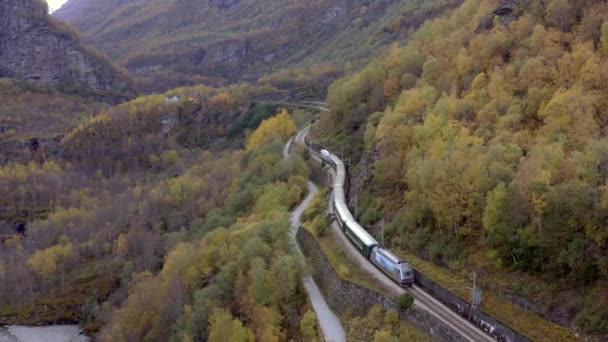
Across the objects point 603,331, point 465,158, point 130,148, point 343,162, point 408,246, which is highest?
point 465,158

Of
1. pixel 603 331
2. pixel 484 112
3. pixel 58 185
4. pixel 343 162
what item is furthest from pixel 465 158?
pixel 58 185

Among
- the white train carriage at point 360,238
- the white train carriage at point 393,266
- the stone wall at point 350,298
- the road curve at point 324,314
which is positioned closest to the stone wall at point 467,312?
the stone wall at point 350,298

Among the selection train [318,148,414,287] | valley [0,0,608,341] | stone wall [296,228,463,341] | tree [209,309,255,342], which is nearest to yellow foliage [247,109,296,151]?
valley [0,0,608,341]

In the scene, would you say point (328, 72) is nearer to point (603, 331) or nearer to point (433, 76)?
point (433, 76)

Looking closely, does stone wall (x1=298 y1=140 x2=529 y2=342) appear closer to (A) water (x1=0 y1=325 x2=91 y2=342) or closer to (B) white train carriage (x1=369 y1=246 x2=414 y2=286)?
(B) white train carriage (x1=369 y1=246 x2=414 y2=286)

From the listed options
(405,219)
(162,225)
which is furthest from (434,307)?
(162,225)

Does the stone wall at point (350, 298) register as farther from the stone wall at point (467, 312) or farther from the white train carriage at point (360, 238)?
the white train carriage at point (360, 238)

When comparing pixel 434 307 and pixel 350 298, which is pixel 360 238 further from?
pixel 434 307
